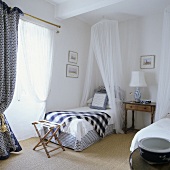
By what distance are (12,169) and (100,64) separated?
8.04ft

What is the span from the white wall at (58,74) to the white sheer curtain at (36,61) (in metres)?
0.22

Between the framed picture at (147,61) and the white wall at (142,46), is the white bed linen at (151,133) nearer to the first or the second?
the white wall at (142,46)

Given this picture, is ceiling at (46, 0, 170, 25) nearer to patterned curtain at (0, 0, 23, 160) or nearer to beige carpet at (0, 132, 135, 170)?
patterned curtain at (0, 0, 23, 160)

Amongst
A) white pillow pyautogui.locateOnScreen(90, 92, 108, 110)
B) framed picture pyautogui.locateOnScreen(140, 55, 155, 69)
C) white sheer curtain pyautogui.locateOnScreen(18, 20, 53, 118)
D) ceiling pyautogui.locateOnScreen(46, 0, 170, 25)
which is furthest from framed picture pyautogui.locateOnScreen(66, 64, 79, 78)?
framed picture pyautogui.locateOnScreen(140, 55, 155, 69)

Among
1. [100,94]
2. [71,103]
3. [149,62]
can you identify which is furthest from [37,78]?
[149,62]

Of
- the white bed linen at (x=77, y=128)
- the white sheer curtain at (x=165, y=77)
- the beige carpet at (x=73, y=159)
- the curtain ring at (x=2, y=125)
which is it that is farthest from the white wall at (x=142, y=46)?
the curtain ring at (x=2, y=125)

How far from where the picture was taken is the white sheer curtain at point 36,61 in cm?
299

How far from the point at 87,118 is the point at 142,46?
7.36 ft

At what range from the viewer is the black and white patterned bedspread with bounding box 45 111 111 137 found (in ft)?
9.54

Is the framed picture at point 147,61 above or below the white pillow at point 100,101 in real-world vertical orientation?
above

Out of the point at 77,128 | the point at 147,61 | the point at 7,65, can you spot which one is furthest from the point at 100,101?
the point at 7,65

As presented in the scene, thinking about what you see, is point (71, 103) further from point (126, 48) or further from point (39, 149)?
point (126, 48)

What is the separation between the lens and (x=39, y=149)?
9.02 feet

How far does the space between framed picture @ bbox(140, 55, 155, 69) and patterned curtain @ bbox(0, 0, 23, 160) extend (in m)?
2.80
